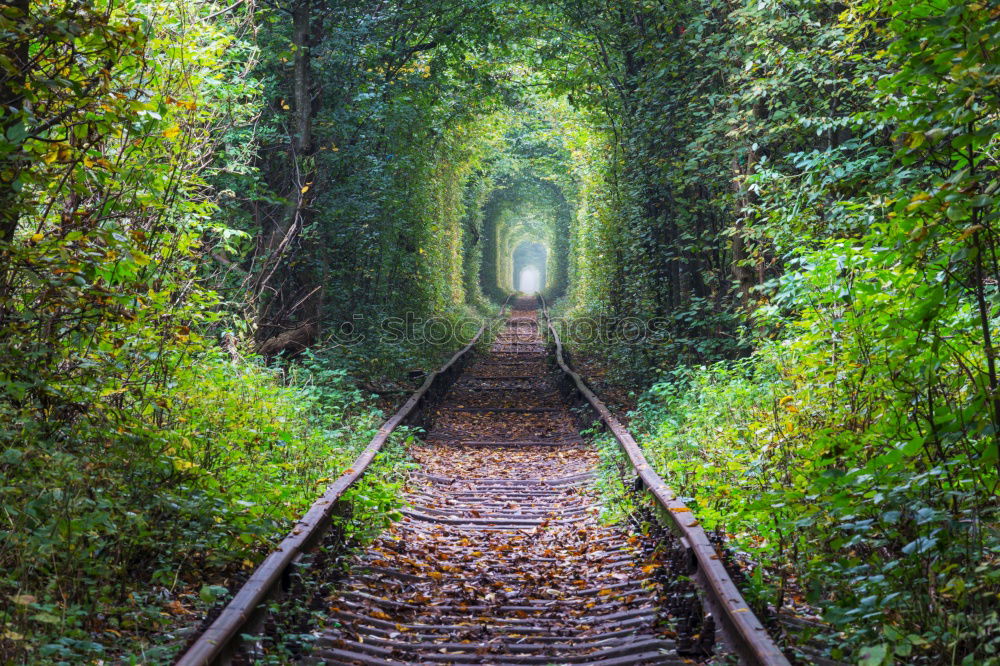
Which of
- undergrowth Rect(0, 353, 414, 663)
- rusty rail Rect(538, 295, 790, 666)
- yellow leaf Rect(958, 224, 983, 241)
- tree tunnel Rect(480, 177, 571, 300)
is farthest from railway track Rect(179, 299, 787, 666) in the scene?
tree tunnel Rect(480, 177, 571, 300)

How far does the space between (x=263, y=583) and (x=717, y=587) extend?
2348 millimetres

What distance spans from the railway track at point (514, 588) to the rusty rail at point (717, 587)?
0.05 ft

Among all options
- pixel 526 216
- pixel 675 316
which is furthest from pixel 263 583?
pixel 526 216

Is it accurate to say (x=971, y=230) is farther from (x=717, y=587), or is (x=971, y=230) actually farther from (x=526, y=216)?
(x=526, y=216)

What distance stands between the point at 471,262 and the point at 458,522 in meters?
32.2

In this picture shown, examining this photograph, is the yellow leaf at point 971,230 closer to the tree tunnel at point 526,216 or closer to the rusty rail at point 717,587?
the rusty rail at point 717,587

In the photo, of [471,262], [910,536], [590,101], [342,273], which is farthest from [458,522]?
[471,262]

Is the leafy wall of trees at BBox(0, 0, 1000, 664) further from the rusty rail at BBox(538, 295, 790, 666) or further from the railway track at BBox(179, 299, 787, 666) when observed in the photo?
the railway track at BBox(179, 299, 787, 666)

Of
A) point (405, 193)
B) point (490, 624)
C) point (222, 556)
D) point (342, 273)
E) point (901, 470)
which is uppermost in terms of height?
point (405, 193)

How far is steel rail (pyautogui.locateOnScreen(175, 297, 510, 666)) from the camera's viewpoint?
3402 mm

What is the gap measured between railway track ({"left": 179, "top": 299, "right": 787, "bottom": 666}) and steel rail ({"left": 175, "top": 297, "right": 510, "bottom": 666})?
0.02 meters

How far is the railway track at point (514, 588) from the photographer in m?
4.20

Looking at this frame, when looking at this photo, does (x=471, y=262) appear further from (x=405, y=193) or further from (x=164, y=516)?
(x=164, y=516)

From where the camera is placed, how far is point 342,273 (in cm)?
1522
